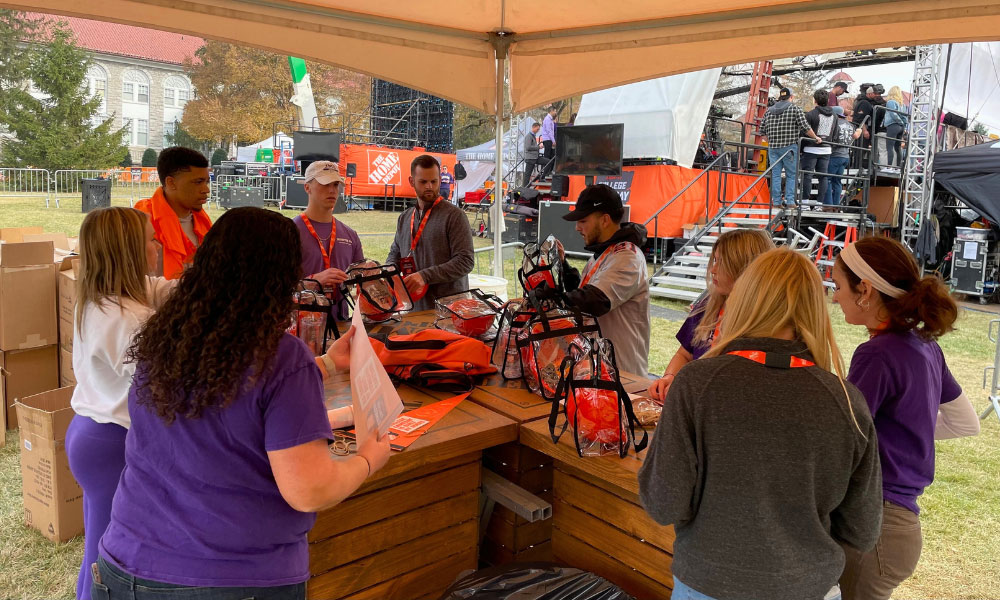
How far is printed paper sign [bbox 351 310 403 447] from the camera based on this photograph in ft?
4.11

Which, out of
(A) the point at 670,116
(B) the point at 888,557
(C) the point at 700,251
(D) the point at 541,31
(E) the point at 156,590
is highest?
(A) the point at 670,116

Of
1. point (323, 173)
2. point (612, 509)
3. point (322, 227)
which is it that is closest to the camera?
point (612, 509)

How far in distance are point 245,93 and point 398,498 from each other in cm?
2131

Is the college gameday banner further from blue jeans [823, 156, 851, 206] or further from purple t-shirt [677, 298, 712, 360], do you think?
purple t-shirt [677, 298, 712, 360]

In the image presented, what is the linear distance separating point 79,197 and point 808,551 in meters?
12.3

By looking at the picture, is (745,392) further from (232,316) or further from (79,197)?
(79,197)

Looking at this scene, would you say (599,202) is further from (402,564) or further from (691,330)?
(402,564)

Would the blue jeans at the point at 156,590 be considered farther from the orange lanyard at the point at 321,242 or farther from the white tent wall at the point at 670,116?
the white tent wall at the point at 670,116

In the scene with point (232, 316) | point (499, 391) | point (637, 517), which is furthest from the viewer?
point (499, 391)

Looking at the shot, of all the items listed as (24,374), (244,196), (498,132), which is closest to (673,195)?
(498,132)

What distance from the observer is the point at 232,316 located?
1.18m

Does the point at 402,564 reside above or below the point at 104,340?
below

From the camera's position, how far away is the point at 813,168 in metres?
10.2

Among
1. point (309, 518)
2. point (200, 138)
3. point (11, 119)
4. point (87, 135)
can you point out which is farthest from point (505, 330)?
point (200, 138)
